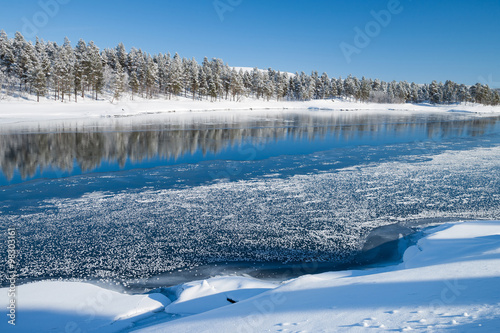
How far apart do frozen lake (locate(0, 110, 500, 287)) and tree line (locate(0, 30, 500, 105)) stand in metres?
51.4

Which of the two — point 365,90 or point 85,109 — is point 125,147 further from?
point 365,90

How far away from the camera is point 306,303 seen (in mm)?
4227

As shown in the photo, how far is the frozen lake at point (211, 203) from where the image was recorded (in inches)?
280

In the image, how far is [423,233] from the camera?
833cm

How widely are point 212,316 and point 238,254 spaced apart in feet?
10.4

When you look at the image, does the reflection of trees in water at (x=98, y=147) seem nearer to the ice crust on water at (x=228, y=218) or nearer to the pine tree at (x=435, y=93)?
the ice crust on water at (x=228, y=218)

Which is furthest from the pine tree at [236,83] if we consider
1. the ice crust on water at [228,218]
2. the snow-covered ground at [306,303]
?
the snow-covered ground at [306,303]

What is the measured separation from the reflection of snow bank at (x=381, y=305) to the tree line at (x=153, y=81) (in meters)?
67.8

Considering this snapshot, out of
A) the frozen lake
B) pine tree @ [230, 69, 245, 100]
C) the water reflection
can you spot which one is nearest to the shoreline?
the frozen lake

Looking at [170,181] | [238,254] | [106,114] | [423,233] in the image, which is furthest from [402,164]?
[106,114]

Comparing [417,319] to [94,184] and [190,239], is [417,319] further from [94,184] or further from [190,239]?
[94,184]

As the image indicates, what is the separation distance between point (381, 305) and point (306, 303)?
900 millimetres

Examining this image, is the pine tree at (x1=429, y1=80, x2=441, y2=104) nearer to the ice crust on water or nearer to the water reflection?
the water reflection

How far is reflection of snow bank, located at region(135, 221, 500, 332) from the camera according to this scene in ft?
11.1
